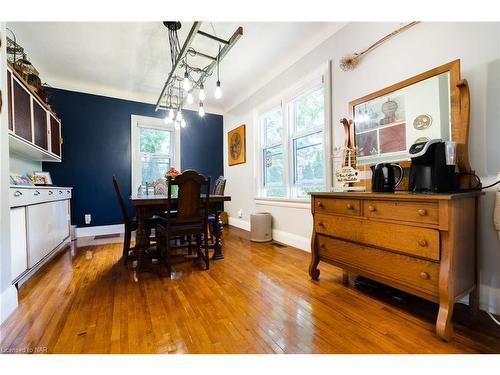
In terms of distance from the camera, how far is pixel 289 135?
3.24m

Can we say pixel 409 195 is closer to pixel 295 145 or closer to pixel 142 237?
pixel 295 145

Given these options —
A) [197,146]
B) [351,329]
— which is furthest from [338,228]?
[197,146]

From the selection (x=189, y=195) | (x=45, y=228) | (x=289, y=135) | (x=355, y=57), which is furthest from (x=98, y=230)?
(x=355, y=57)

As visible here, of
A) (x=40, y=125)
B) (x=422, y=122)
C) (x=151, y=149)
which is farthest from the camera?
(x=151, y=149)

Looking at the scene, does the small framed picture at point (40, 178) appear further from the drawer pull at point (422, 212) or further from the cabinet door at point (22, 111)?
the drawer pull at point (422, 212)

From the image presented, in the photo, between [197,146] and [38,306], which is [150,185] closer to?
[197,146]

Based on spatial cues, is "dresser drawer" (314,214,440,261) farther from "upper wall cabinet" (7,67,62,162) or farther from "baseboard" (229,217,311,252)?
"upper wall cabinet" (7,67,62,162)

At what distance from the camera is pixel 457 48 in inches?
60.0

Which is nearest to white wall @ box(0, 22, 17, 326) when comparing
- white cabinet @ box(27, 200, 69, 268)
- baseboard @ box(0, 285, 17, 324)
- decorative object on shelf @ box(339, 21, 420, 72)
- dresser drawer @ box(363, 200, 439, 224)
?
baseboard @ box(0, 285, 17, 324)

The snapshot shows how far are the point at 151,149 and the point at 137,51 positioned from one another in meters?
1.98

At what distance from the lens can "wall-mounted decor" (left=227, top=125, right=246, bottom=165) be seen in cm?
438

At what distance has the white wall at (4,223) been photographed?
142 cm

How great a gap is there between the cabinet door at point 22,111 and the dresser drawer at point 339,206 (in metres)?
2.98
